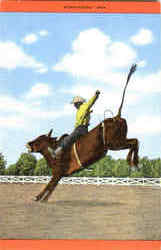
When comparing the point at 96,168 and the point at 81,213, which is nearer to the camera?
the point at 81,213

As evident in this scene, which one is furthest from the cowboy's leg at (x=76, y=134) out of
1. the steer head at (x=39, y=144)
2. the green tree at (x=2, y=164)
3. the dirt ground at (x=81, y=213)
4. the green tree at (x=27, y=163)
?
the green tree at (x=2, y=164)

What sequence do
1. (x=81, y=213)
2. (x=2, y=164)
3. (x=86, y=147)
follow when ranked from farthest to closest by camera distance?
(x=86, y=147)
(x=2, y=164)
(x=81, y=213)

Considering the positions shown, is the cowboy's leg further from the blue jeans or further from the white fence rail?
the white fence rail

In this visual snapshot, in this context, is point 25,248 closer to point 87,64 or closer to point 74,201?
point 74,201

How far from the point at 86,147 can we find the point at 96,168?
38 centimetres

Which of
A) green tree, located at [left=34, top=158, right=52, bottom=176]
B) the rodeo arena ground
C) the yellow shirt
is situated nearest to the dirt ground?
the rodeo arena ground

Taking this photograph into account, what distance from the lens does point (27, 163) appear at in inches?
233

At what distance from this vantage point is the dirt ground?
5516 millimetres

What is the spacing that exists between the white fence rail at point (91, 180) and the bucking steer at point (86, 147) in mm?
122

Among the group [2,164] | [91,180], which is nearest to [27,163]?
[2,164]

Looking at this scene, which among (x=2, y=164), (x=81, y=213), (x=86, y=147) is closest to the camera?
(x=81, y=213)

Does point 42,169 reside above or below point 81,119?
below

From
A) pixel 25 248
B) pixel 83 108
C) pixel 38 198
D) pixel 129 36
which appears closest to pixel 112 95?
pixel 83 108

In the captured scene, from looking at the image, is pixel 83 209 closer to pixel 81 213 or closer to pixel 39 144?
pixel 81 213
